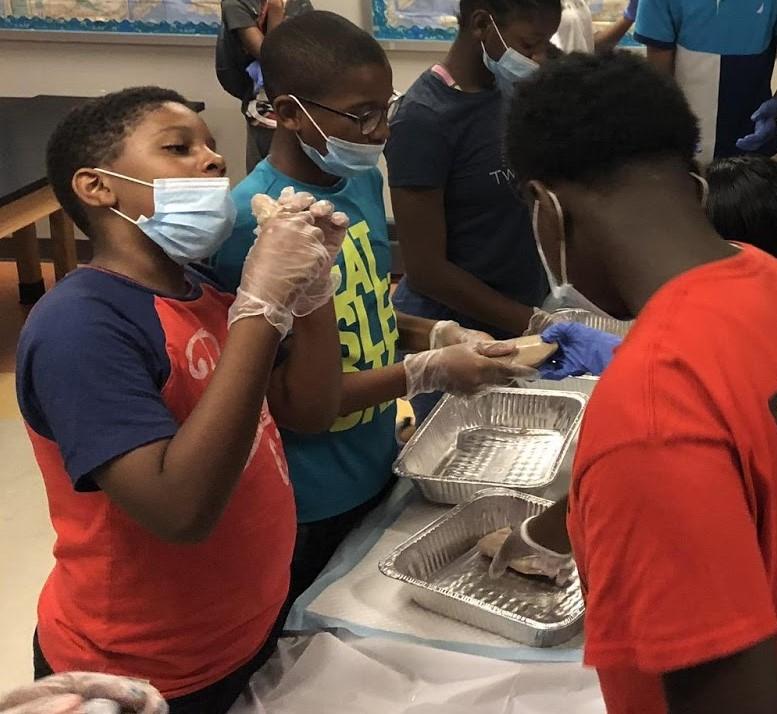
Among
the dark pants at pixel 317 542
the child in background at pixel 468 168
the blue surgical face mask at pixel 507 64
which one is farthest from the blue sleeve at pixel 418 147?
the dark pants at pixel 317 542

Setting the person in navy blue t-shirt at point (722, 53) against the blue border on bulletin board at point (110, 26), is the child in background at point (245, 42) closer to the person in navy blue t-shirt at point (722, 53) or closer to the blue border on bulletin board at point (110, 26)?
the blue border on bulletin board at point (110, 26)

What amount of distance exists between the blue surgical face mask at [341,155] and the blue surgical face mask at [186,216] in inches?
10.7

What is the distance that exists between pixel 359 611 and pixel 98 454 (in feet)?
1.52

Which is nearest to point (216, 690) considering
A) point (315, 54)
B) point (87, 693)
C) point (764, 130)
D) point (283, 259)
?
point (87, 693)

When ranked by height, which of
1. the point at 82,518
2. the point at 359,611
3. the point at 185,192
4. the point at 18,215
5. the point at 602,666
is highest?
the point at 185,192

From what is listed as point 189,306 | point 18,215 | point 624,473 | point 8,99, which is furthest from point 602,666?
point 8,99

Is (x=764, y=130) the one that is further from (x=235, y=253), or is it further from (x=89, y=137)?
(x=89, y=137)

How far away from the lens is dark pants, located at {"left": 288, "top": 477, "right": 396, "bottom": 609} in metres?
1.33

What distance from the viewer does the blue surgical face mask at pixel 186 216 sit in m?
1.03

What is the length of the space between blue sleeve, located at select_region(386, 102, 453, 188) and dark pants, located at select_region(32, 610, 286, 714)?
92 centimetres

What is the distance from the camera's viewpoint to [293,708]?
1.02 m

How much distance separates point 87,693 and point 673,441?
59 centimetres

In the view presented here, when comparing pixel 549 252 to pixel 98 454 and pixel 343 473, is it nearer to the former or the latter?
pixel 98 454

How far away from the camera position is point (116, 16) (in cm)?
416
